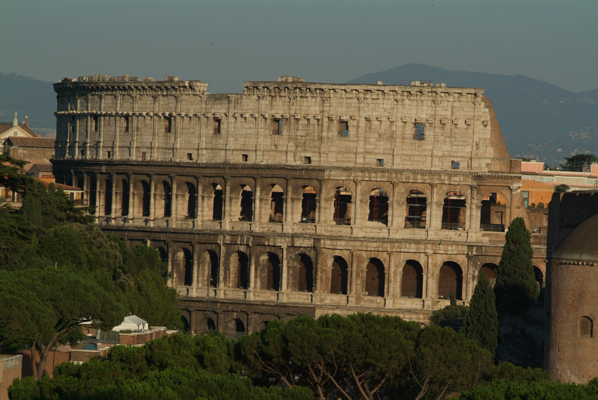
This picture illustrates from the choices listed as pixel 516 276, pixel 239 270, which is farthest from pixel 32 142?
pixel 516 276

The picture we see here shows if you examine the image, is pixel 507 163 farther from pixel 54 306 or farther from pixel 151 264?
pixel 54 306

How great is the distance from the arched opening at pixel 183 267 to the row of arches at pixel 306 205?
2842 millimetres

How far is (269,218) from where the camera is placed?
284 ft

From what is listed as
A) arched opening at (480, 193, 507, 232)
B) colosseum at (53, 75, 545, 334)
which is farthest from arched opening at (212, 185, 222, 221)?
arched opening at (480, 193, 507, 232)

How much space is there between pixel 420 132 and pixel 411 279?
10.0m

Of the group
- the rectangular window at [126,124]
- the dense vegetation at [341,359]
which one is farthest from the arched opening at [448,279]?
the dense vegetation at [341,359]

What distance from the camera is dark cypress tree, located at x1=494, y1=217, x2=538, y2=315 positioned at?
6881cm

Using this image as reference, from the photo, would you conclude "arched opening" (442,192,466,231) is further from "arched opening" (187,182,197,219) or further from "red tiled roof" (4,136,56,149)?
"red tiled roof" (4,136,56,149)

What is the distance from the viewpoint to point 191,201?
90938 mm

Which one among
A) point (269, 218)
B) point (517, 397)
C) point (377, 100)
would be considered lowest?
point (517, 397)

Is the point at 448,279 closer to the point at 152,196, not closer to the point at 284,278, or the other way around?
the point at 284,278

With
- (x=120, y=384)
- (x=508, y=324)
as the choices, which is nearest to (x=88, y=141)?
(x=508, y=324)

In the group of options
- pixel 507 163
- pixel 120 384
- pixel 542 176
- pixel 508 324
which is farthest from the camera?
pixel 542 176

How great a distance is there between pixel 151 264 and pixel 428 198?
19.1m
